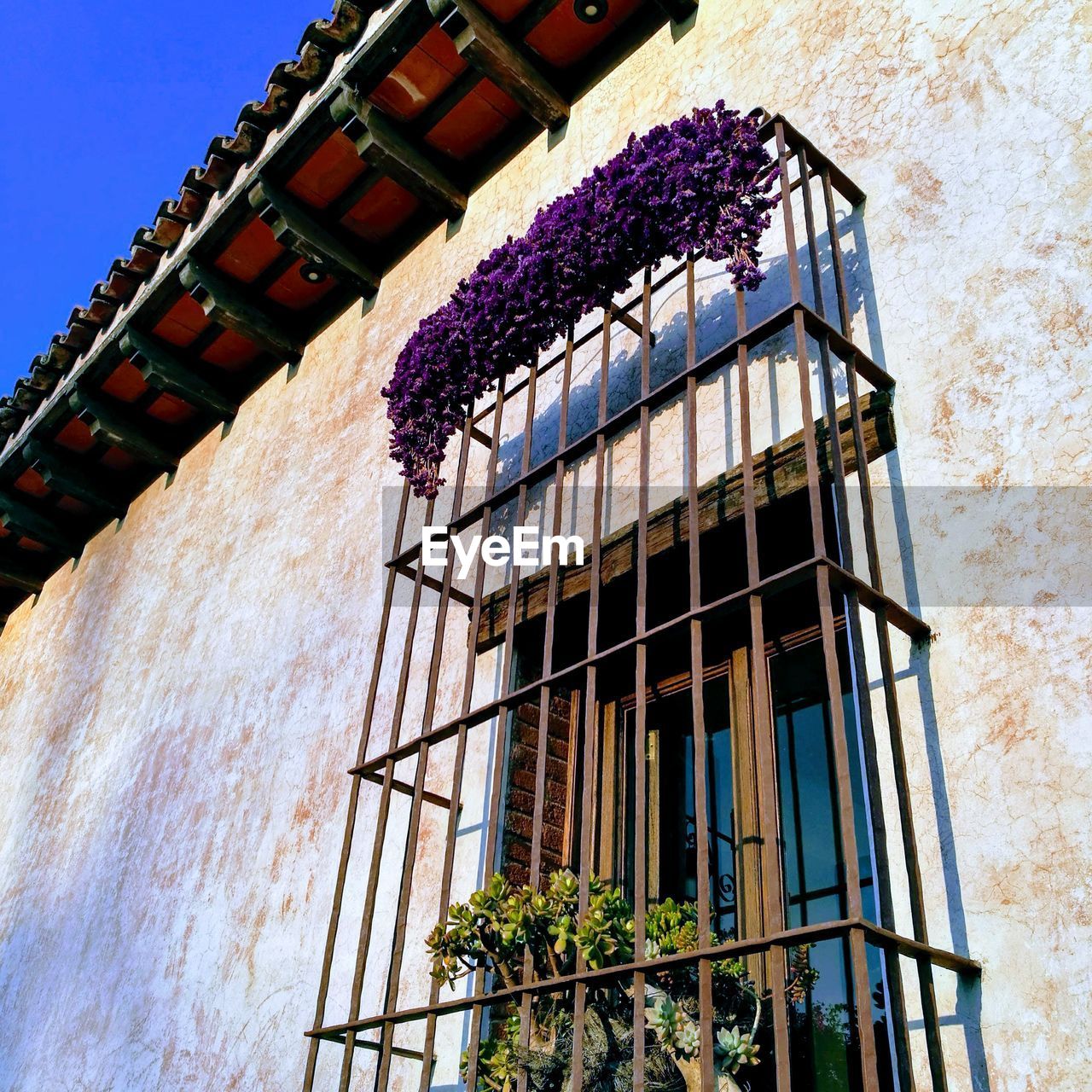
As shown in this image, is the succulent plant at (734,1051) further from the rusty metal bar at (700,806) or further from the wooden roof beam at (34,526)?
the wooden roof beam at (34,526)

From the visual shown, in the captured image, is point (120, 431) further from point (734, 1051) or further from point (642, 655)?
point (734, 1051)

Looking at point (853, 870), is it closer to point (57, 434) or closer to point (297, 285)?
point (297, 285)

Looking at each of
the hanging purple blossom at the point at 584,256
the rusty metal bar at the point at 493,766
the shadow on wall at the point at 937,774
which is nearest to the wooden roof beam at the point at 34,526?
the hanging purple blossom at the point at 584,256

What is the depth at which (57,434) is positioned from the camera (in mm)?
7215

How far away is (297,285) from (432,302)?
124cm

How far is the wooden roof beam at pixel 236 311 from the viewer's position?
5961 mm

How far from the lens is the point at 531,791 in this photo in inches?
135

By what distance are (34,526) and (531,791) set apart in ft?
17.6

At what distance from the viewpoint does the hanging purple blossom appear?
3229 mm

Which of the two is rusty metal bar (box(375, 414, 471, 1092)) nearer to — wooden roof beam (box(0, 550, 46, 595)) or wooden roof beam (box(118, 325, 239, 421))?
wooden roof beam (box(118, 325, 239, 421))

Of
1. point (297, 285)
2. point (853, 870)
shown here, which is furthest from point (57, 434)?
point (853, 870)

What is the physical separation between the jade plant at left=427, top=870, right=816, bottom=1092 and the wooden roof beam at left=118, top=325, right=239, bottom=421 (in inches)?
170

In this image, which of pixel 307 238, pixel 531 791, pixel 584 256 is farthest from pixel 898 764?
pixel 307 238

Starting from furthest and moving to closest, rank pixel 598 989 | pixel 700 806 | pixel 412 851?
pixel 412 851
pixel 598 989
pixel 700 806
